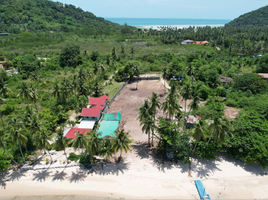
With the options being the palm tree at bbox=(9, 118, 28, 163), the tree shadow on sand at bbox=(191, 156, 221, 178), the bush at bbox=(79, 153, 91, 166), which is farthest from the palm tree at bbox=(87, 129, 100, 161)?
the tree shadow on sand at bbox=(191, 156, 221, 178)

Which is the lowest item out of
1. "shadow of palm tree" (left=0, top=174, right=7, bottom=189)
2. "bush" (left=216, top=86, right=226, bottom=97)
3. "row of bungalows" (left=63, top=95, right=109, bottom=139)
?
"shadow of palm tree" (left=0, top=174, right=7, bottom=189)

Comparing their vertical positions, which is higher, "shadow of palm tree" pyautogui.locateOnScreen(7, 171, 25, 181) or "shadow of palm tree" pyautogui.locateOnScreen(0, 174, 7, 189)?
"shadow of palm tree" pyautogui.locateOnScreen(7, 171, 25, 181)

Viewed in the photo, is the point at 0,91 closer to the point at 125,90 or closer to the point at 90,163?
the point at 90,163

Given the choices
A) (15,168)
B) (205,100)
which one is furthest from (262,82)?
(15,168)

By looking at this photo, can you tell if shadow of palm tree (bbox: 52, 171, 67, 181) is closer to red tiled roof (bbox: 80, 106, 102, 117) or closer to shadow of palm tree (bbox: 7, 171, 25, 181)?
shadow of palm tree (bbox: 7, 171, 25, 181)

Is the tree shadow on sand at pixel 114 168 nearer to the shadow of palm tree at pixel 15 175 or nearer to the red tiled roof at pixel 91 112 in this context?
the shadow of palm tree at pixel 15 175

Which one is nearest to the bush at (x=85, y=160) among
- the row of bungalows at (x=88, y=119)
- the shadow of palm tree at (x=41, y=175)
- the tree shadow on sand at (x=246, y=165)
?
the shadow of palm tree at (x=41, y=175)

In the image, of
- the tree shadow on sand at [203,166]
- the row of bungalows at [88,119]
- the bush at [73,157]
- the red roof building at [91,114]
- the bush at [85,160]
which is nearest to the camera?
the tree shadow on sand at [203,166]
